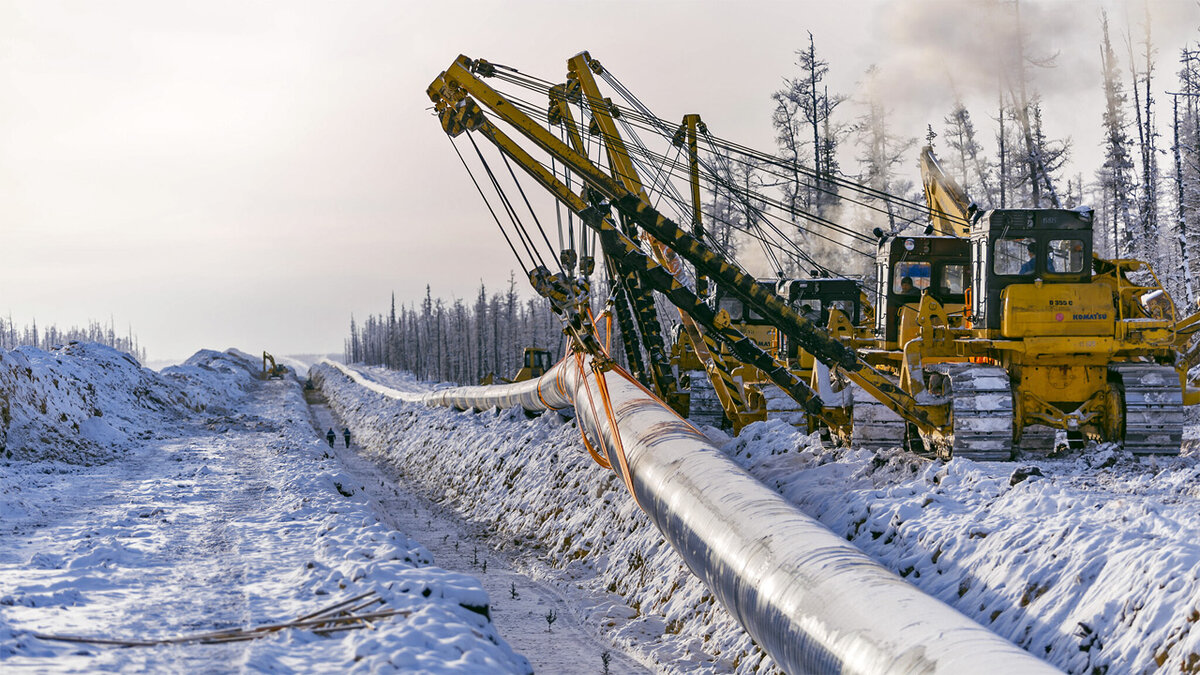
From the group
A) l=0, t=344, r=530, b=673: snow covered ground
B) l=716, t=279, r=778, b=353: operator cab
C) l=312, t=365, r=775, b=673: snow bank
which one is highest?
l=716, t=279, r=778, b=353: operator cab

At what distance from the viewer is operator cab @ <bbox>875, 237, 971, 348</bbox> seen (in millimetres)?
16656

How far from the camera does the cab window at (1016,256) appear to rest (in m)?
13.0

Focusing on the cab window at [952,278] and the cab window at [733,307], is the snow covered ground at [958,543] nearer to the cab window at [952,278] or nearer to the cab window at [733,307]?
the cab window at [952,278]

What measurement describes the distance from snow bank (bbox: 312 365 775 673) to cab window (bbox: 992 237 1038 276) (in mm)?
6881

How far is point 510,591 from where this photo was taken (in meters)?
11.8

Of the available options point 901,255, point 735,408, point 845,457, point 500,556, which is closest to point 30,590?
point 500,556

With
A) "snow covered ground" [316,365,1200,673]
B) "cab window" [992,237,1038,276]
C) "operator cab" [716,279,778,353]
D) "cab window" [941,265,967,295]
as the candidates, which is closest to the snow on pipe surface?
"snow covered ground" [316,365,1200,673]

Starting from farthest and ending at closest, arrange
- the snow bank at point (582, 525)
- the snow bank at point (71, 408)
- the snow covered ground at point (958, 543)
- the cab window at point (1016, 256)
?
the snow bank at point (71, 408) → the cab window at point (1016, 256) → the snow bank at point (582, 525) → the snow covered ground at point (958, 543)

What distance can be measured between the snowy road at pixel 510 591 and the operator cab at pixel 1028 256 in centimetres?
782

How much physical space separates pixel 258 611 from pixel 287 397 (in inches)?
1938

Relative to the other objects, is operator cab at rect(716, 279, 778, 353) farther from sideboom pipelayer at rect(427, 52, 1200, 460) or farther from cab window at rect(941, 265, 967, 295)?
sideboom pipelayer at rect(427, 52, 1200, 460)

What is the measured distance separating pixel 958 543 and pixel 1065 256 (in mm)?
7410

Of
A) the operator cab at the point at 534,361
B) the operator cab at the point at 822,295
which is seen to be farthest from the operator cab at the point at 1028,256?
the operator cab at the point at 534,361

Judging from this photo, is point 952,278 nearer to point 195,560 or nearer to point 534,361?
point 195,560
